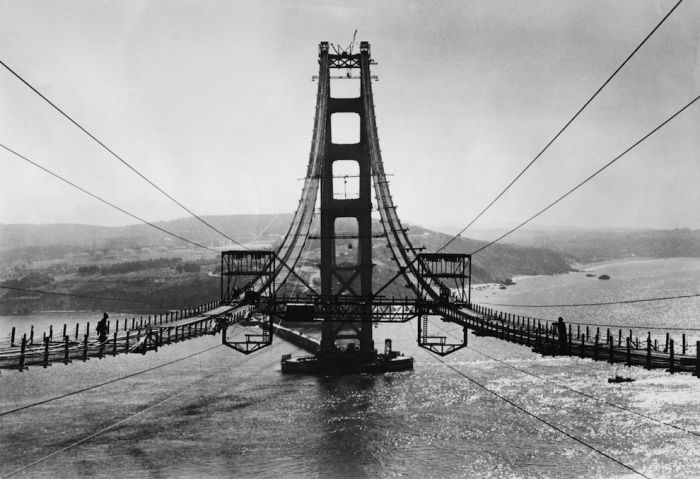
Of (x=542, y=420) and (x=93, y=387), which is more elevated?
(x=542, y=420)

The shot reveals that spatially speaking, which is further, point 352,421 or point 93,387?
point 93,387

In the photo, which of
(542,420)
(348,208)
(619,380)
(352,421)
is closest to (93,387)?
(352,421)

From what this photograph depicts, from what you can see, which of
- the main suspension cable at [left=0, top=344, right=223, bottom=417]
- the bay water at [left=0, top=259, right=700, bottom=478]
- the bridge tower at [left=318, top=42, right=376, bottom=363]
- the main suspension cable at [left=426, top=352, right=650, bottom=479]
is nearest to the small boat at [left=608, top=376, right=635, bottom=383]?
the bay water at [left=0, top=259, right=700, bottom=478]

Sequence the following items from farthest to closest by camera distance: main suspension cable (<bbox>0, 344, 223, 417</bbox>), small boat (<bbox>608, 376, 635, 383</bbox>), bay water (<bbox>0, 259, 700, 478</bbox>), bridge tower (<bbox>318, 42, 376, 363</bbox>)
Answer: bridge tower (<bbox>318, 42, 376, 363</bbox>) < small boat (<bbox>608, 376, 635, 383</bbox>) < main suspension cable (<bbox>0, 344, 223, 417</bbox>) < bay water (<bbox>0, 259, 700, 478</bbox>)

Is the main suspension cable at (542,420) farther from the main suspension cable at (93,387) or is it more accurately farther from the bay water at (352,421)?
the main suspension cable at (93,387)

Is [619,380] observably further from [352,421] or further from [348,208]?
[348,208]

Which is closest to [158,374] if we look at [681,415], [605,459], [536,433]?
[536,433]

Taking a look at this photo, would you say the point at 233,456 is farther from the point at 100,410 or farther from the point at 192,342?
the point at 192,342

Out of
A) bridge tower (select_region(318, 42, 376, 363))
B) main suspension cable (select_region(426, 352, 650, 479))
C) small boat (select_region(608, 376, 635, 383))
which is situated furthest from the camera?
bridge tower (select_region(318, 42, 376, 363))

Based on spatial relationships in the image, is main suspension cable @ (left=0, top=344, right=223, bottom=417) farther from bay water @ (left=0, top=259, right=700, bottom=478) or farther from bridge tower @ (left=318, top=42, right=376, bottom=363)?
bridge tower @ (left=318, top=42, right=376, bottom=363)

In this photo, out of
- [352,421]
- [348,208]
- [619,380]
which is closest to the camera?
[352,421]

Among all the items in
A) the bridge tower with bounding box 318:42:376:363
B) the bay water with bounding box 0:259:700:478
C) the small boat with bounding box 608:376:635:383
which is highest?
the bridge tower with bounding box 318:42:376:363
